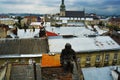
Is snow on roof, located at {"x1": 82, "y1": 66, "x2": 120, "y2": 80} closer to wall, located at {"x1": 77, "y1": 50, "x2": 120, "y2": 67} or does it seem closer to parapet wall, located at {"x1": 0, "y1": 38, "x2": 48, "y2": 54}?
wall, located at {"x1": 77, "y1": 50, "x2": 120, "y2": 67}

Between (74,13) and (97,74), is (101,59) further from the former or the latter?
(74,13)

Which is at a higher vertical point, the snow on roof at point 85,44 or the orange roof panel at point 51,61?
the orange roof panel at point 51,61

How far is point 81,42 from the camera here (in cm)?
3978

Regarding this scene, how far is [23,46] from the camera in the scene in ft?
120

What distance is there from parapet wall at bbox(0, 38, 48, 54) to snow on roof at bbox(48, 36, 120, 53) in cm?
134

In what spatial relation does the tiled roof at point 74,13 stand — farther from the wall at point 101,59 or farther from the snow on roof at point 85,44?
the wall at point 101,59

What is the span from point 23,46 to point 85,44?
425 inches

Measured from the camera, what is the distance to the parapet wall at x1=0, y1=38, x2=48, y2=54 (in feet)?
116

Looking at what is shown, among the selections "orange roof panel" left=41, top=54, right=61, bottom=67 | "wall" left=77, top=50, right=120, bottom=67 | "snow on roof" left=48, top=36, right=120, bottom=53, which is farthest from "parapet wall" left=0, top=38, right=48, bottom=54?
"orange roof panel" left=41, top=54, right=61, bottom=67

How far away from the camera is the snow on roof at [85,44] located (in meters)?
37.2

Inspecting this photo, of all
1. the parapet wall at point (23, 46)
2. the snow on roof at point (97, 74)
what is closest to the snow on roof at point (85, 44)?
the parapet wall at point (23, 46)

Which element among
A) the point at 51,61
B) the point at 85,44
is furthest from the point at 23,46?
the point at 51,61

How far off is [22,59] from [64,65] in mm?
20316

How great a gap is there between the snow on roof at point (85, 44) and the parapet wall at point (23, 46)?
1.34 m
